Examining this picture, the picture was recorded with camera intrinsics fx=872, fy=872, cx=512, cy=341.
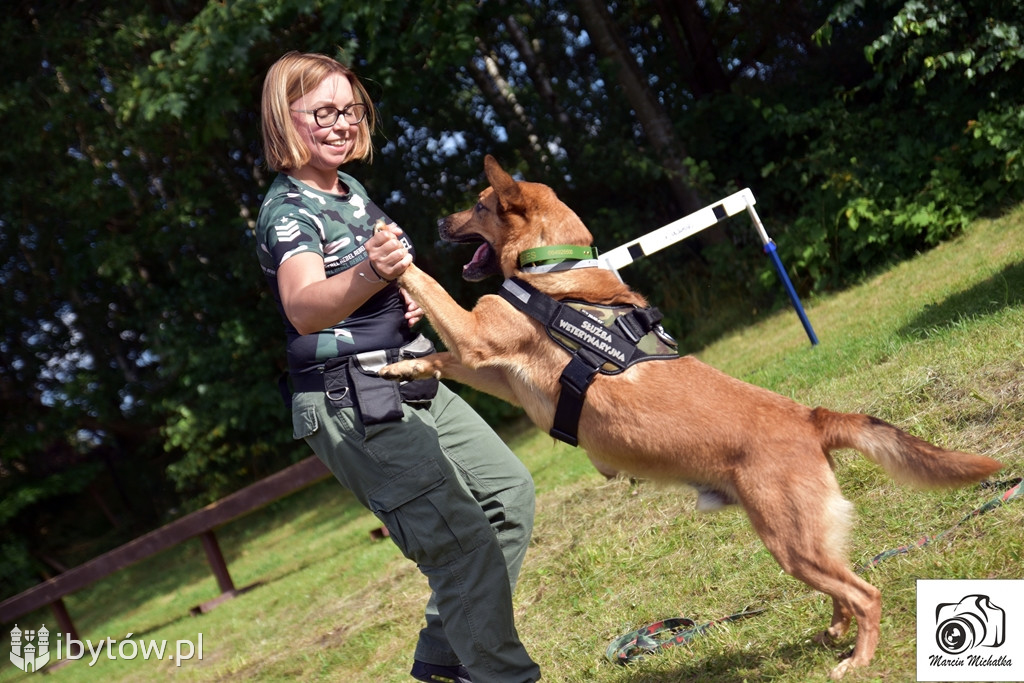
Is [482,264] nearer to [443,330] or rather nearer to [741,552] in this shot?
[443,330]

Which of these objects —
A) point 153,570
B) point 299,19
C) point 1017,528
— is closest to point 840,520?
point 1017,528

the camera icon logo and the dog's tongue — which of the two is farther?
the dog's tongue

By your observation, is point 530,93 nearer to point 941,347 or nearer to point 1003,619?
point 941,347

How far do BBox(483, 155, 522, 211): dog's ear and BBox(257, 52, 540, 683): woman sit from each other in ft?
1.75

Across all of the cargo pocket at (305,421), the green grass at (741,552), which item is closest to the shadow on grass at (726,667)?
the green grass at (741,552)

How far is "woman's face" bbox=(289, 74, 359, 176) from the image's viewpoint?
3.18 meters

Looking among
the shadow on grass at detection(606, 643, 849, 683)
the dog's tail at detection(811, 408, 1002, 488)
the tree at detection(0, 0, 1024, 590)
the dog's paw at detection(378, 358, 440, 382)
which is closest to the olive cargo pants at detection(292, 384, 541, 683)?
the dog's paw at detection(378, 358, 440, 382)

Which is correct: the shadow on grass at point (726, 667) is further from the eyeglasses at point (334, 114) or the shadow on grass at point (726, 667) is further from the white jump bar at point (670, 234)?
the white jump bar at point (670, 234)

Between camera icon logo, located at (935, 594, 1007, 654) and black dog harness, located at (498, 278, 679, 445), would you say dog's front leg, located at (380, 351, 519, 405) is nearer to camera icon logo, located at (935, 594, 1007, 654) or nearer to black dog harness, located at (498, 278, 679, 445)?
black dog harness, located at (498, 278, 679, 445)

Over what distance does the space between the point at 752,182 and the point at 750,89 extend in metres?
1.37

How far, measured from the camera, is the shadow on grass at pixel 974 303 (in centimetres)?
555

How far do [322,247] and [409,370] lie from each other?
1.84 ft

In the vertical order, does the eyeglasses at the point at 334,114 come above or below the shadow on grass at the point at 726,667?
above

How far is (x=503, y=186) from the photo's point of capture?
3.60 metres
